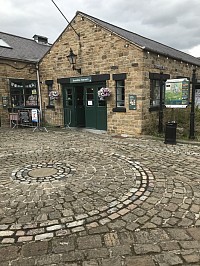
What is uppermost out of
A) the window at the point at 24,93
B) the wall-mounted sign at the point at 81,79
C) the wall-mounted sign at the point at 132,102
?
the wall-mounted sign at the point at 81,79

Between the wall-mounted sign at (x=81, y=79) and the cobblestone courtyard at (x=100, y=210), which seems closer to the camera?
the cobblestone courtyard at (x=100, y=210)

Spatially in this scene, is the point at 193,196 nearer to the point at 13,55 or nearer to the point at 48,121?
the point at 48,121

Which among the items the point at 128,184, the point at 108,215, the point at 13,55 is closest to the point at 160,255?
the point at 108,215

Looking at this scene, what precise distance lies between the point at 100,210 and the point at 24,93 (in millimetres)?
11811

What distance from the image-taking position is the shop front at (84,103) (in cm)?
1090

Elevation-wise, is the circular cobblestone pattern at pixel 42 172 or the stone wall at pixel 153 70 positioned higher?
the stone wall at pixel 153 70

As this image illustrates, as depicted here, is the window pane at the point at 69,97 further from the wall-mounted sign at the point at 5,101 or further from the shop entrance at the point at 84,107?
the wall-mounted sign at the point at 5,101

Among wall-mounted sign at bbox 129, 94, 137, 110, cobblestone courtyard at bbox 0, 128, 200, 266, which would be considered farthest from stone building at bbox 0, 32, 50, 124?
cobblestone courtyard at bbox 0, 128, 200, 266

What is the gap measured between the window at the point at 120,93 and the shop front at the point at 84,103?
2.09ft

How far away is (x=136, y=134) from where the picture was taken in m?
9.62

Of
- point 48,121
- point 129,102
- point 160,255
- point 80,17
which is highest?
point 80,17

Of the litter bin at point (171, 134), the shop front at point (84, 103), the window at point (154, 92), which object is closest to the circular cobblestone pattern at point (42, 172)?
the litter bin at point (171, 134)

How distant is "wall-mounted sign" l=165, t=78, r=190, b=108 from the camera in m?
8.20

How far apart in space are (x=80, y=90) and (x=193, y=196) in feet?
30.1
